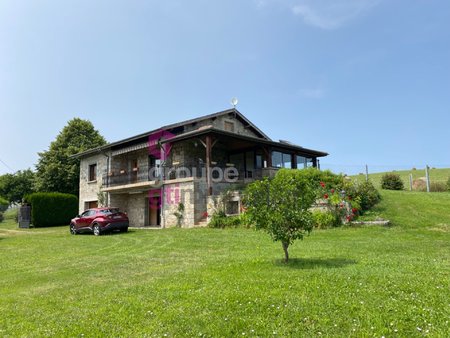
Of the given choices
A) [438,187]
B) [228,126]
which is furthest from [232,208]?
[438,187]

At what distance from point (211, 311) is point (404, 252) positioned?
18.0 ft

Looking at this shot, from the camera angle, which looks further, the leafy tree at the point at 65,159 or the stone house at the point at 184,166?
the leafy tree at the point at 65,159

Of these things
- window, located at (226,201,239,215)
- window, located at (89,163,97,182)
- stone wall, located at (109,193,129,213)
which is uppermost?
window, located at (89,163,97,182)

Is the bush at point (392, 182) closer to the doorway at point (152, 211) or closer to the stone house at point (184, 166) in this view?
the stone house at point (184, 166)

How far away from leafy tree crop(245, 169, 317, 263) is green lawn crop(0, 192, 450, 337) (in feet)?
2.18

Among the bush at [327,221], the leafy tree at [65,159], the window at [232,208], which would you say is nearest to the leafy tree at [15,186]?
the leafy tree at [65,159]

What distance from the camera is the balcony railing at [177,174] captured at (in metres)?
19.2

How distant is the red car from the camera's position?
16.5 meters

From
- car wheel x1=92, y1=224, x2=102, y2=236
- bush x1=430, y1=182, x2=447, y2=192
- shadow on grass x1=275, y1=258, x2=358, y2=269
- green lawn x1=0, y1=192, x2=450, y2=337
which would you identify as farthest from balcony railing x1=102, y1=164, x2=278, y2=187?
shadow on grass x1=275, y1=258, x2=358, y2=269

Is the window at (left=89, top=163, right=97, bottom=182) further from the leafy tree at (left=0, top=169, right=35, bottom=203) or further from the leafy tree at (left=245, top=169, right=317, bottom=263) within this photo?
the leafy tree at (left=0, top=169, right=35, bottom=203)

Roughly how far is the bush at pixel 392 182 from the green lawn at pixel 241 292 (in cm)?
1438

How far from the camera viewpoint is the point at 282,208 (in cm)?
648

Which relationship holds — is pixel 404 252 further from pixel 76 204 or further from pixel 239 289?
pixel 76 204

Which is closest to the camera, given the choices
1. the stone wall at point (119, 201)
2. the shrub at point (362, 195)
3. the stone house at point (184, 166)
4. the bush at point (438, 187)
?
the shrub at point (362, 195)
